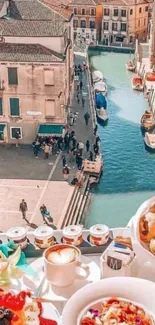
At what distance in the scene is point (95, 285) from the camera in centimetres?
1192

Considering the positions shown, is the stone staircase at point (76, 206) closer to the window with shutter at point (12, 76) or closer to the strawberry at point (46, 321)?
the window with shutter at point (12, 76)

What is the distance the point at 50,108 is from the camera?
150 feet

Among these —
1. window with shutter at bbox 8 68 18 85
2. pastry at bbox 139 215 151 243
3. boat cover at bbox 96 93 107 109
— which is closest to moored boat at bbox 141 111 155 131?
boat cover at bbox 96 93 107 109

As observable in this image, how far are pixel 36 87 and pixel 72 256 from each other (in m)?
32.0

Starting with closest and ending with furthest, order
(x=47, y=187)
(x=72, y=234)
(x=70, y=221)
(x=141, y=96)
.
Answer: (x=72, y=234) → (x=70, y=221) → (x=47, y=187) → (x=141, y=96)

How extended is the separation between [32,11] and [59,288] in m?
45.3

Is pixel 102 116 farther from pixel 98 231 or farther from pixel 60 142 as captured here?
pixel 98 231

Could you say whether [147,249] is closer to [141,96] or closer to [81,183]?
[81,183]

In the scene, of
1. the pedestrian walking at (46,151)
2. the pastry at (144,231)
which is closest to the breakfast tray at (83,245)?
the pastry at (144,231)

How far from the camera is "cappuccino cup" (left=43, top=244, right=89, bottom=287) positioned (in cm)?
1365

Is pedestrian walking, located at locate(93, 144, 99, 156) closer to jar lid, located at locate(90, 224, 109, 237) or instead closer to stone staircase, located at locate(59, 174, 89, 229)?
stone staircase, located at locate(59, 174, 89, 229)

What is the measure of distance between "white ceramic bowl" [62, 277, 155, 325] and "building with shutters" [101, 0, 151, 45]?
3350 inches

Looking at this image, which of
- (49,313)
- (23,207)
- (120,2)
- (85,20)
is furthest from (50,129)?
(85,20)

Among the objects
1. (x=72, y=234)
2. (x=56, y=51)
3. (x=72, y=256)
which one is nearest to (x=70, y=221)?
(x=56, y=51)
